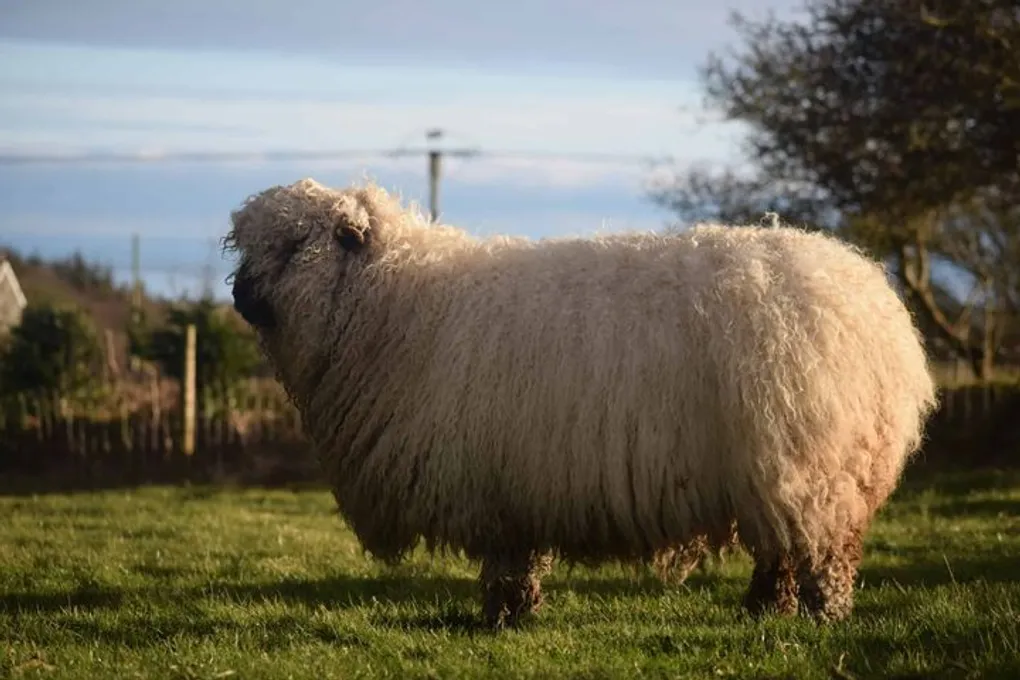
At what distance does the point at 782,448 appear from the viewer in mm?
6441

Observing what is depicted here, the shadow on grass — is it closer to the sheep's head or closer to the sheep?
the sheep

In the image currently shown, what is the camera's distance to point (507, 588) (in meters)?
6.93

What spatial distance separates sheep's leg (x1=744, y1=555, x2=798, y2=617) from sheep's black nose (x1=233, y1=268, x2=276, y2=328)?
10.0ft

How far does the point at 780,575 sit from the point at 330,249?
305 cm

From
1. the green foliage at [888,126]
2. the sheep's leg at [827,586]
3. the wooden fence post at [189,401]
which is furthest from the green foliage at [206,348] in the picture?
the sheep's leg at [827,586]

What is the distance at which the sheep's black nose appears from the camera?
7508mm

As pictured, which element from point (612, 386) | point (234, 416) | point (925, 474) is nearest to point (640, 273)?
point (612, 386)

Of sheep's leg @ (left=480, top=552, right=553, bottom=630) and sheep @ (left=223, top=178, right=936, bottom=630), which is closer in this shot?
sheep @ (left=223, top=178, right=936, bottom=630)

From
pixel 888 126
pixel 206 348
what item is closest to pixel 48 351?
pixel 206 348

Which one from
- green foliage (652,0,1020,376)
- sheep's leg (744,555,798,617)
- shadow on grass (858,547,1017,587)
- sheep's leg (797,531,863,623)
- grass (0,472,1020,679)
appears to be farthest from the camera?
green foliage (652,0,1020,376)

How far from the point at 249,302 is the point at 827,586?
3512mm

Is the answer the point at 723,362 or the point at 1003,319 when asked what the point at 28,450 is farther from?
the point at 1003,319

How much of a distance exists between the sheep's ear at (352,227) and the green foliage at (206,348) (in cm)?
1144

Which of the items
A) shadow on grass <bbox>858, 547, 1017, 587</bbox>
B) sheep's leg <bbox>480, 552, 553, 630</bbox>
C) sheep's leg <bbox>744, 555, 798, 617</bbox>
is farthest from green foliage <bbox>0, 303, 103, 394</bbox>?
sheep's leg <bbox>744, 555, 798, 617</bbox>
